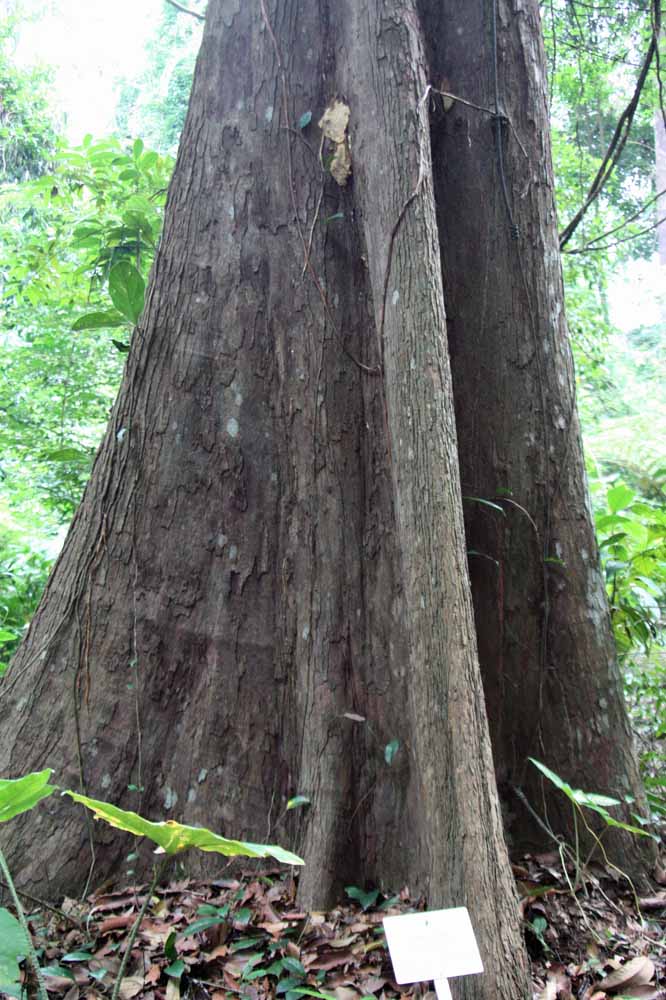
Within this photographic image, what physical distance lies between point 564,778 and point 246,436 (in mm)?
1513

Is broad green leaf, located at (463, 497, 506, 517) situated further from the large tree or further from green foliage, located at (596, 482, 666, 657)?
green foliage, located at (596, 482, 666, 657)

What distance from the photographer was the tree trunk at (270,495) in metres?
2.32

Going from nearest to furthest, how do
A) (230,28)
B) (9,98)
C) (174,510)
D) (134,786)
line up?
(134,786)
(174,510)
(230,28)
(9,98)

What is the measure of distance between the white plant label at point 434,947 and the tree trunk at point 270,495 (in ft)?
1.82

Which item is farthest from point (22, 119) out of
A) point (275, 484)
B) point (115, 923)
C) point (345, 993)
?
point (345, 993)

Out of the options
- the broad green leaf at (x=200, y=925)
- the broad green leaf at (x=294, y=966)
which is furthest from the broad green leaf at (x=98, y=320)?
the broad green leaf at (x=294, y=966)

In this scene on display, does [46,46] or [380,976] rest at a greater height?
[46,46]

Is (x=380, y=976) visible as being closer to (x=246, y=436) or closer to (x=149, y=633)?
(x=149, y=633)

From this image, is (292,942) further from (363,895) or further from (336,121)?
(336,121)

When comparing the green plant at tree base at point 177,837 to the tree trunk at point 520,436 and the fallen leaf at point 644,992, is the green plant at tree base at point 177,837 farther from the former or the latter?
the tree trunk at point 520,436

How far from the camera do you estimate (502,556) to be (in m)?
2.59

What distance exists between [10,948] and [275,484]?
1.55 metres

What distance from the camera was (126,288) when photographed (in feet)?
10.3

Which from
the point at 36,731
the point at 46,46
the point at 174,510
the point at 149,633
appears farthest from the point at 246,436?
the point at 46,46
